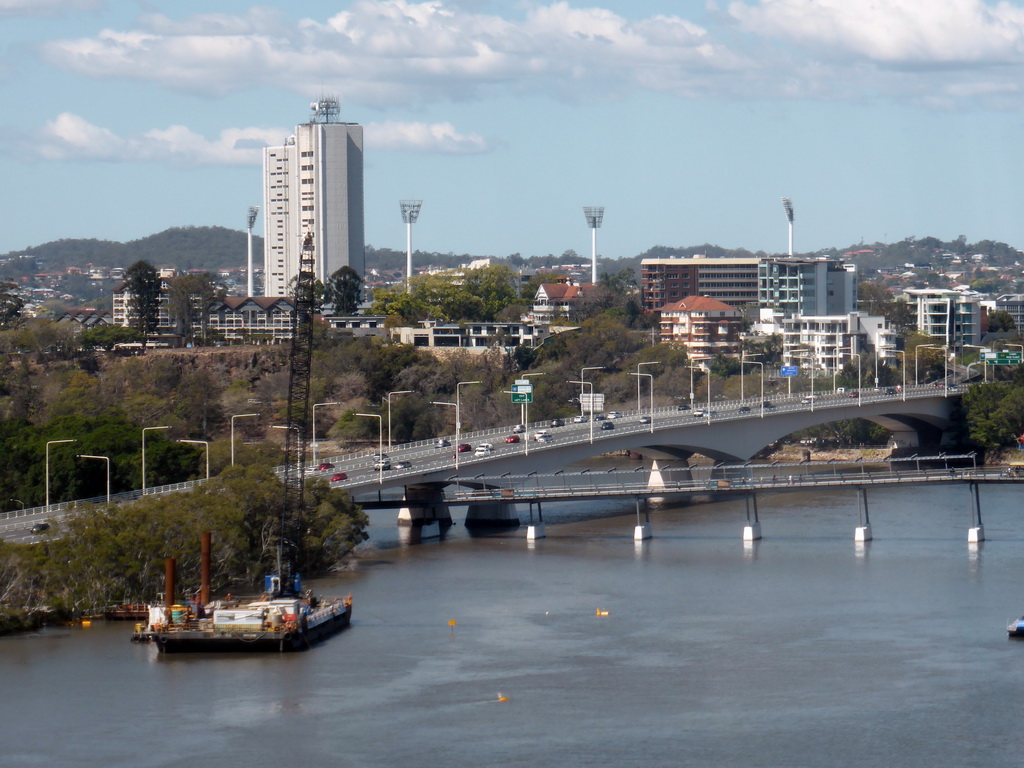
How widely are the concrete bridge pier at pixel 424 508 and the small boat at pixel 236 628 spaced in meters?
19.3

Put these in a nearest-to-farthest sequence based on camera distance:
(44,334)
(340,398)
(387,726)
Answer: (387,726), (340,398), (44,334)

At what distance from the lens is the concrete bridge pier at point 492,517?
63125 mm

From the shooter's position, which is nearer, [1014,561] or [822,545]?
[1014,561]

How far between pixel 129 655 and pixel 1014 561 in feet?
86.9

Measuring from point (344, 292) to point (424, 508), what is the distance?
68143 millimetres

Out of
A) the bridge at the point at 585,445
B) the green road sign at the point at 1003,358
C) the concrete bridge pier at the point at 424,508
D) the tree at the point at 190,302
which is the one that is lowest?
the concrete bridge pier at the point at 424,508

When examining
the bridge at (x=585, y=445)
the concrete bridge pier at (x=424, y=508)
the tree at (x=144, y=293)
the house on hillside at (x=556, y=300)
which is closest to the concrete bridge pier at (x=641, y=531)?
the bridge at (x=585, y=445)

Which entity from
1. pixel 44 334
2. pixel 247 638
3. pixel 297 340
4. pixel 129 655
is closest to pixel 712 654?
pixel 247 638

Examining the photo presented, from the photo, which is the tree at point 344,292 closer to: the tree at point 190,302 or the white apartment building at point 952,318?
the tree at point 190,302

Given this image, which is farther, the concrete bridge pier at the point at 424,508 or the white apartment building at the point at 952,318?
the white apartment building at the point at 952,318

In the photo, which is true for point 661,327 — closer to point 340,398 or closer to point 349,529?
point 340,398

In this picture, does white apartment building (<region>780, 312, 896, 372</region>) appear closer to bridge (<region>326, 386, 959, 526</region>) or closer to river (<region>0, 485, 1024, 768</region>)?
bridge (<region>326, 386, 959, 526</region>)

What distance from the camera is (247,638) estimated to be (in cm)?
4059

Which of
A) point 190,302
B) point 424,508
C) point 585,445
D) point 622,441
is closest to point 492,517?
point 424,508
